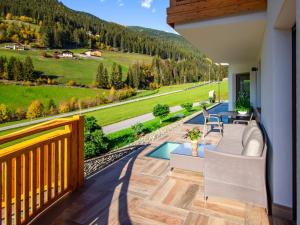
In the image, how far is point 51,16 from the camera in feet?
69.2

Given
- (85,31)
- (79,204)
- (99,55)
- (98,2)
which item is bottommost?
(79,204)

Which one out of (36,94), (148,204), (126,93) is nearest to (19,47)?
(36,94)

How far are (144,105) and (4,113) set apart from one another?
44.3ft

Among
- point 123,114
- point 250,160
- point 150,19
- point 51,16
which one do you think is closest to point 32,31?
point 51,16

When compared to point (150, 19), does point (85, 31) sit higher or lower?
lower

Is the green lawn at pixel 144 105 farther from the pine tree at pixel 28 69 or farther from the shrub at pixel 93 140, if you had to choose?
the shrub at pixel 93 140

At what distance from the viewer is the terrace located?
96.7 inches

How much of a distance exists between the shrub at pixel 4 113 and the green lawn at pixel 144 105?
19.0 ft

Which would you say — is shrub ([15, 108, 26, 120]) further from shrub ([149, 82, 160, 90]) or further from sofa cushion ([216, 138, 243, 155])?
sofa cushion ([216, 138, 243, 155])

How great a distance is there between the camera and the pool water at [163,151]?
5.10 meters

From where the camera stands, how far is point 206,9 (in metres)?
3.86

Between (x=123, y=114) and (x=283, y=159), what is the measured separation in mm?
19751

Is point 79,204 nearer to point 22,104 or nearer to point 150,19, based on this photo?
point 22,104

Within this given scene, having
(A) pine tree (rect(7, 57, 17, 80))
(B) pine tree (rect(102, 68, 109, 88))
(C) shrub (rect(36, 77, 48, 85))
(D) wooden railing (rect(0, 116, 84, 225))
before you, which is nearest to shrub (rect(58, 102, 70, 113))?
(C) shrub (rect(36, 77, 48, 85))
